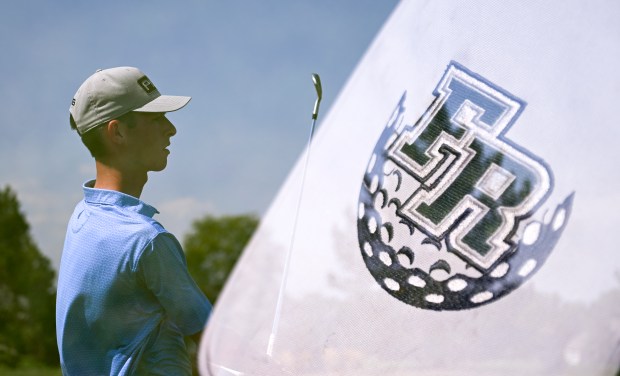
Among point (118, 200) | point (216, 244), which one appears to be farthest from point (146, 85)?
point (216, 244)

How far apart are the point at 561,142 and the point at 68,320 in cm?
110

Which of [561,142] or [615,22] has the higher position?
[615,22]

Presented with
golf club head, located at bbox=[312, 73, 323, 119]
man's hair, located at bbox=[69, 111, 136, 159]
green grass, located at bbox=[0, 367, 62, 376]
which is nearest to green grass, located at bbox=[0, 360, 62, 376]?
green grass, located at bbox=[0, 367, 62, 376]

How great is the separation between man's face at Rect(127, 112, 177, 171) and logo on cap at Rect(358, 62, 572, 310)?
47 centimetres

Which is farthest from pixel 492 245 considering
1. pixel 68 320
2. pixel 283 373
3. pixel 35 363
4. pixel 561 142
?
pixel 35 363

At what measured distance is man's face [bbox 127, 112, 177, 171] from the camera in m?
1.75

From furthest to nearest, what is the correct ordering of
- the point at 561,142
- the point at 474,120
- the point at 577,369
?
the point at 474,120
the point at 561,142
the point at 577,369

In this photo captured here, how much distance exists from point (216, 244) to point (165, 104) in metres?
37.2

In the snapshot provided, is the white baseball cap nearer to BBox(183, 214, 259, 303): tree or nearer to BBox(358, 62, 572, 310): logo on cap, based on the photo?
BBox(358, 62, 572, 310): logo on cap

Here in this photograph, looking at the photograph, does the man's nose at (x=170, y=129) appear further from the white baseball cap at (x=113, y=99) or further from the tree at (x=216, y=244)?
the tree at (x=216, y=244)

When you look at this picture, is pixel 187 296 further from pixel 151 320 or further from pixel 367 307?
pixel 367 307

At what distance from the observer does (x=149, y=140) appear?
1.77 m

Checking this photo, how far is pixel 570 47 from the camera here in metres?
1.62

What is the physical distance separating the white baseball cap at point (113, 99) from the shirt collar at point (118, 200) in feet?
0.48
